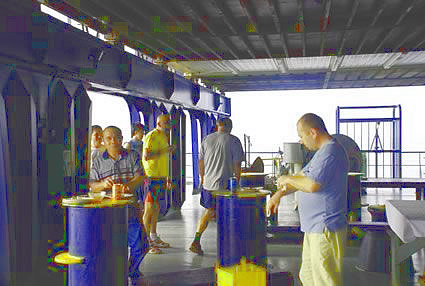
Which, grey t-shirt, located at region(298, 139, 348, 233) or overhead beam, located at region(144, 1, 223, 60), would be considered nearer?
grey t-shirt, located at region(298, 139, 348, 233)

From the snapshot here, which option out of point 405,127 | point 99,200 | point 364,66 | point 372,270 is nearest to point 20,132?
point 99,200

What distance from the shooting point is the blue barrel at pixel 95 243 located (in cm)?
407

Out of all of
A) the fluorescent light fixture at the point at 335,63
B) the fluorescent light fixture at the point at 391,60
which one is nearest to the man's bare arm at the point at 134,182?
the fluorescent light fixture at the point at 335,63

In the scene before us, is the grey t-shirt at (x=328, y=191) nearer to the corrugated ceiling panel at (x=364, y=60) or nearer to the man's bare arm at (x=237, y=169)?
the man's bare arm at (x=237, y=169)

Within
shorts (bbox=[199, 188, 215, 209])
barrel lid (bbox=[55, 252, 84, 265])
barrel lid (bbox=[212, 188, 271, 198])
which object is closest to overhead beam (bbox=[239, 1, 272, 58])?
barrel lid (bbox=[212, 188, 271, 198])

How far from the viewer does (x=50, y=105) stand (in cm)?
522

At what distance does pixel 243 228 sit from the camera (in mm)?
5180

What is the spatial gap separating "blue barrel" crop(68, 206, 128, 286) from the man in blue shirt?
4.44ft

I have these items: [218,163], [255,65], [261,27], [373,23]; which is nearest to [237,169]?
[218,163]

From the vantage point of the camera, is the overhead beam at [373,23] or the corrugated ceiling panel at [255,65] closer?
the overhead beam at [373,23]

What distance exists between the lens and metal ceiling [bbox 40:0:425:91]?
6.14 metres

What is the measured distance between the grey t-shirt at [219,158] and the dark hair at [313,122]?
2.80 m

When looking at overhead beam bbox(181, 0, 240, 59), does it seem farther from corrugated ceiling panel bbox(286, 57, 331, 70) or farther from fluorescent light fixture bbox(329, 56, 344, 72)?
fluorescent light fixture bbox(329, 56, 344, 72)

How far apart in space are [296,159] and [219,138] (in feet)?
10.8
